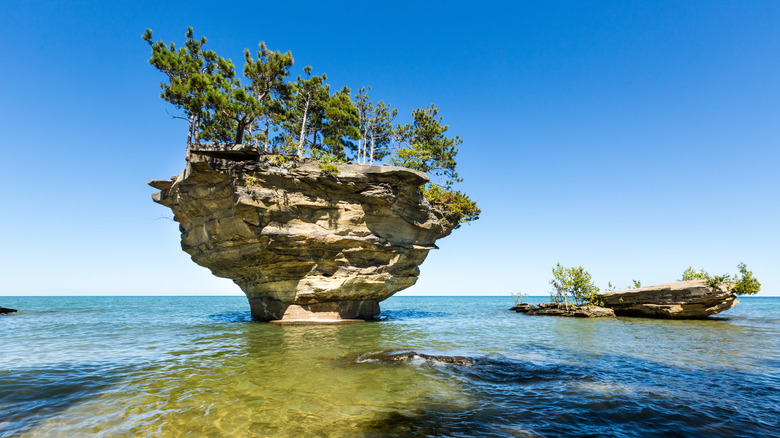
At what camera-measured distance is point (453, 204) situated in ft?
89.0

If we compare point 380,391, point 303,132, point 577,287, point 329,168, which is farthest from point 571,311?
point 380,391

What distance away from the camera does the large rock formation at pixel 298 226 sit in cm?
1936

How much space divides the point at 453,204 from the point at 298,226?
12801mm

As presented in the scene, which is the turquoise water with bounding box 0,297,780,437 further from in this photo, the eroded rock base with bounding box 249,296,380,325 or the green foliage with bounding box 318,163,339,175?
the green foliage with bounding box 318,163,339,175

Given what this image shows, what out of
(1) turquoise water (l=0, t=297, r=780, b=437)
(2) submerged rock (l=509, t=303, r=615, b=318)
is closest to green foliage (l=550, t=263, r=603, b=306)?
(2) submerged rock (l=509, t=303, r=615, b=318)

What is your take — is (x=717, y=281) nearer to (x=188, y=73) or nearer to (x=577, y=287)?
(x=577, y=287)

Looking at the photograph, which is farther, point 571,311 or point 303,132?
point 571,311

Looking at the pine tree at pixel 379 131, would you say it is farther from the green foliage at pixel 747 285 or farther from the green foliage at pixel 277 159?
the green foliage at pixel 747 285

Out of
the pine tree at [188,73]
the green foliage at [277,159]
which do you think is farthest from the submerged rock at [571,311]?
the pine tree at [188,73]

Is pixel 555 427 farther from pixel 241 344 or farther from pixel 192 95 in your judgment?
pixel 192 95

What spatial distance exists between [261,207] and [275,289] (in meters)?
6.46

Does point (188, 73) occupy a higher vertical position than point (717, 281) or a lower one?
higher

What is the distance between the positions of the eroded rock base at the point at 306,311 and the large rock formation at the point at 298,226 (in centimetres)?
7

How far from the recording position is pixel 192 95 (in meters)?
18.6
